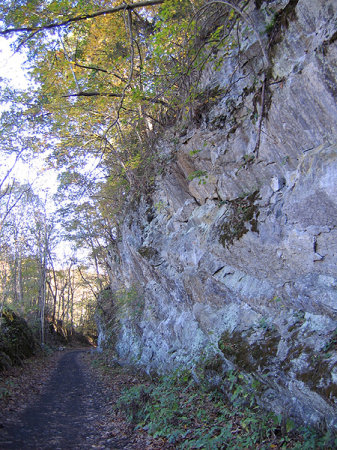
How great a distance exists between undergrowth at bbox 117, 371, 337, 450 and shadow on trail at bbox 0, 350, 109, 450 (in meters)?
1.05

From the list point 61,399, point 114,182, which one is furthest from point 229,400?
point 114,182

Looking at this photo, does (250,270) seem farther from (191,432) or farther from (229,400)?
(191,432)

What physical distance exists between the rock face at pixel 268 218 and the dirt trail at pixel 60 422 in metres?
2.53

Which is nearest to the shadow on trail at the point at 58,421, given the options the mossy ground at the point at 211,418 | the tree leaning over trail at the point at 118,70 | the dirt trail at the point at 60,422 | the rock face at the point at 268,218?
the dirt trail at the point at 60,422

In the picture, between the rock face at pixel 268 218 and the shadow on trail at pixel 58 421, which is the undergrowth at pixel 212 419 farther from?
the shadow on trail at pixel 58 421

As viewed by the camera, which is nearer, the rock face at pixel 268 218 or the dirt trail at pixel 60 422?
the rock face at pixel 268 218

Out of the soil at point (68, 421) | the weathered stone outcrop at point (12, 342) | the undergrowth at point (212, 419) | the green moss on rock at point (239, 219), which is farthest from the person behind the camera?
the weathered stone outcrop at point (12, 342)

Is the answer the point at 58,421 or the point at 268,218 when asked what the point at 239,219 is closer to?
the point at 268,218

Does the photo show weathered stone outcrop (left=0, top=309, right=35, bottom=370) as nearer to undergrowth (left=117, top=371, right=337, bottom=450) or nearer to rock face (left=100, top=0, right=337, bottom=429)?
rock face (left=100, top=0, right=337, bottom=429)

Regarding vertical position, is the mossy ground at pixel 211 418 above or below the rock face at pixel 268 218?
below

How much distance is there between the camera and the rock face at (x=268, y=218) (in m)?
4.47

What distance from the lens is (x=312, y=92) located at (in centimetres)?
469

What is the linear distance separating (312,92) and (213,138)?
2.95 meters

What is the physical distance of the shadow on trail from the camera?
210 inches
